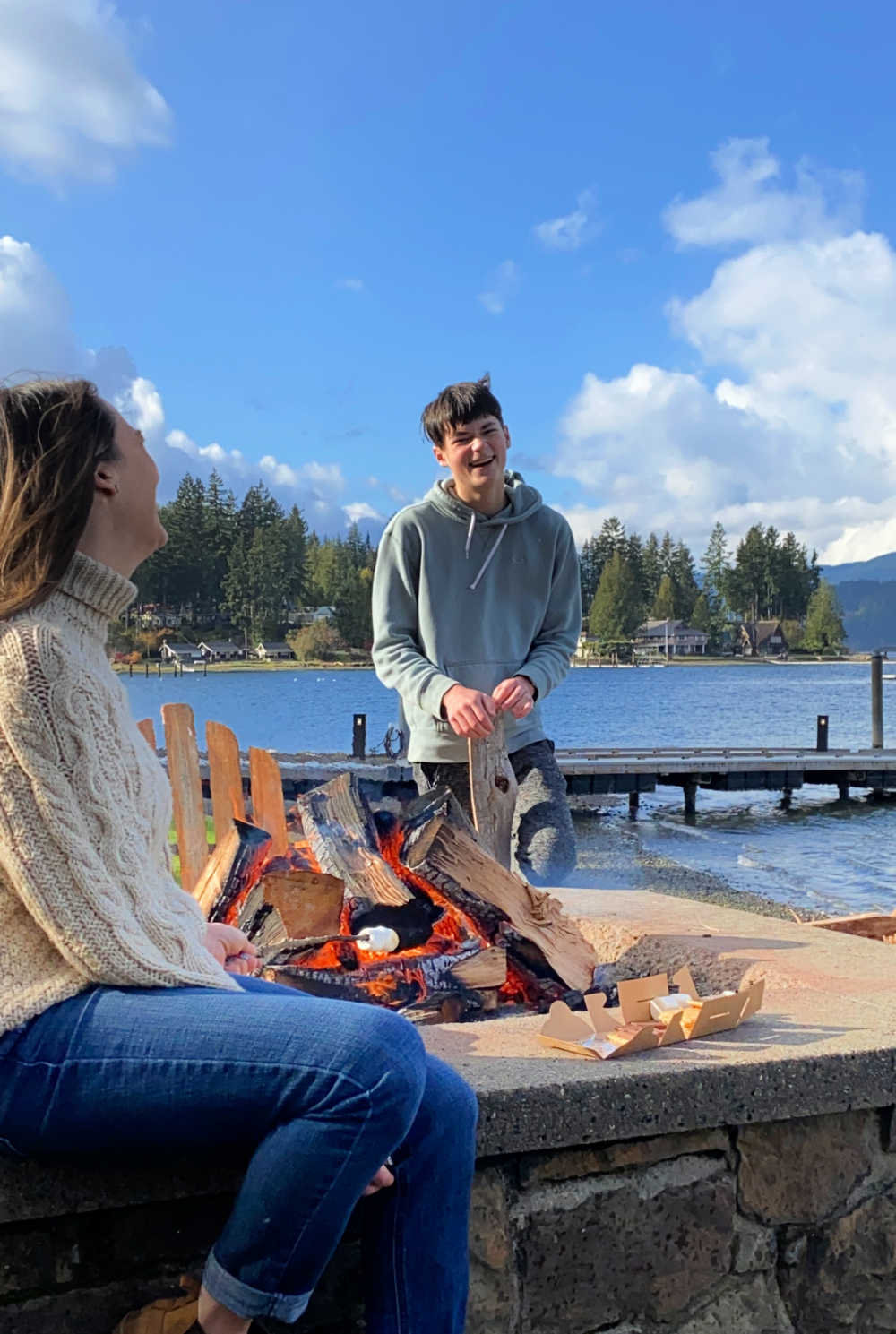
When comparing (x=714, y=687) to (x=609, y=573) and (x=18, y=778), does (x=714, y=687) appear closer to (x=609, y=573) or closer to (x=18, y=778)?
(x=609, y=573)

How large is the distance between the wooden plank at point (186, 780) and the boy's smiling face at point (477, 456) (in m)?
1.20

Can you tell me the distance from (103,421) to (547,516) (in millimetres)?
2045

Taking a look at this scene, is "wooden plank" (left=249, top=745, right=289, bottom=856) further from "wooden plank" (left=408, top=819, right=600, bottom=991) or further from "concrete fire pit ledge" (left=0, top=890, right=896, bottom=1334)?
"concrete fire pit ledge" (left=0, top=890, right=896, bottom=1334)

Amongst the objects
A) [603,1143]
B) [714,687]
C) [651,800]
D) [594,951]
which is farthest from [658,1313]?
[714,687]

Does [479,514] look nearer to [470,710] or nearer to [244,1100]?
[470,710]

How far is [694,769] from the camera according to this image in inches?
753

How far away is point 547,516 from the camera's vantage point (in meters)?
3.46

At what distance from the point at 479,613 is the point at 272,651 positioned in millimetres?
92877

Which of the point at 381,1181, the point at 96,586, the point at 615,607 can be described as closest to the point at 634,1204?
the point at 381,1181

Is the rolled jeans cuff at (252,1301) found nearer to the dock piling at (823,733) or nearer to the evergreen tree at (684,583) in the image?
the dock piling at (823,733)

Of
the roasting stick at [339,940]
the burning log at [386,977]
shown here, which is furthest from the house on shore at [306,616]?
the burning log at [386,977]

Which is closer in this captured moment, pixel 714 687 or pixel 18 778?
pixel 18 778

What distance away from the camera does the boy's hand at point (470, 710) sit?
2.98m

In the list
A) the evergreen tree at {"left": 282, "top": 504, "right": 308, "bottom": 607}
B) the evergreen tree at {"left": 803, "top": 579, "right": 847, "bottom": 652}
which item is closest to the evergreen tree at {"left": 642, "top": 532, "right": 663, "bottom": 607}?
the evergreen tree at {"left": 803, "top": 579, "right": 847, "bottom": 652}
